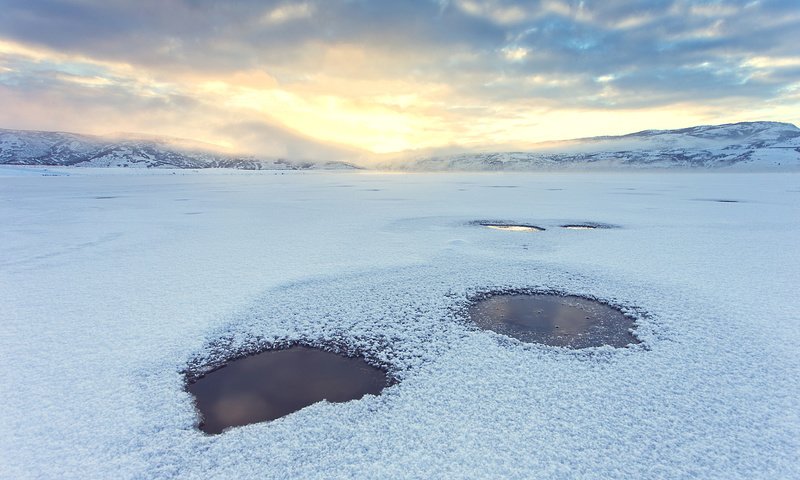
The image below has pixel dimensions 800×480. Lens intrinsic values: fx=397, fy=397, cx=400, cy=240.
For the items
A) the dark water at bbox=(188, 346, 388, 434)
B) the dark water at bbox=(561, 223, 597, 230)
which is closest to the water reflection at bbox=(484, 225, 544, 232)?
the dark water at bbox=(561, 223, 597, 230)

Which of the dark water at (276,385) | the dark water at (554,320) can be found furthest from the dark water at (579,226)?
the dark water at (276,385)

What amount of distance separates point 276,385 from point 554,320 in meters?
4.22

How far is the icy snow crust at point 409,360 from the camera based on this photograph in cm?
332

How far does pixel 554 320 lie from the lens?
6246 millimetres

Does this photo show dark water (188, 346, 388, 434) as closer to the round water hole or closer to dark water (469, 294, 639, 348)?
dark water (469, 294, 639, 348)

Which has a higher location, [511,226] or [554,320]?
[511,226]

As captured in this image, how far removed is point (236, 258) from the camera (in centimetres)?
986

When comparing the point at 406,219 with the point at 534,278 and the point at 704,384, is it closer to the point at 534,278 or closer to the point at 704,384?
the point at 534,278

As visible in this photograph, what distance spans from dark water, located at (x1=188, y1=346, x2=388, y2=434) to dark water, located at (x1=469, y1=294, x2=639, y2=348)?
224cm

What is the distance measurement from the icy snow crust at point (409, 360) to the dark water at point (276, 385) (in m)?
0.22

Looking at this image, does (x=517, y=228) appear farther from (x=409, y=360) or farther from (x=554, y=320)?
(x=409, y=360)

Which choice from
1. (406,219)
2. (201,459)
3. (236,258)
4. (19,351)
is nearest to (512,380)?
(201,459)


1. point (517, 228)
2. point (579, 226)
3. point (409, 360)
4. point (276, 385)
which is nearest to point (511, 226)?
point (517, 228)

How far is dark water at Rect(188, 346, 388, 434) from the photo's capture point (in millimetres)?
4027
